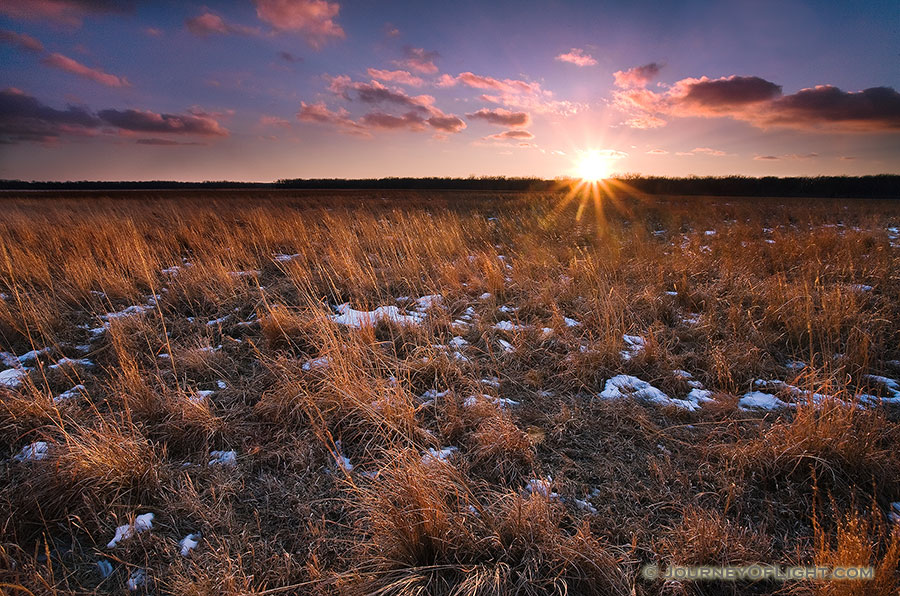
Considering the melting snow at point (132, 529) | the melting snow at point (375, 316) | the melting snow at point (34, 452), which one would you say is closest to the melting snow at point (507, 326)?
the melting snow at point (375, 316)

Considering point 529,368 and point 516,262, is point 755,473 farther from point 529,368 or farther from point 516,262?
point 516,262

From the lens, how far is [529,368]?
359 centimetres

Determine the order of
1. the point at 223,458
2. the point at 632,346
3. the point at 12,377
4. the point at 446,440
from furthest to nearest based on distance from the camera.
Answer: the point at 632,346 < the point at 12,377 < the point at 446,440 < the point at 223,458

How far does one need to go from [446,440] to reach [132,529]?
1732 mm

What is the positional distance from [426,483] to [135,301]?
5.41 metres

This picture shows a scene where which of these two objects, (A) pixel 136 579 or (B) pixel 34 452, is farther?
(B) pixel 34 452

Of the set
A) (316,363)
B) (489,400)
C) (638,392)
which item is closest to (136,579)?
(316,363)

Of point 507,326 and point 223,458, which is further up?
point 507,326

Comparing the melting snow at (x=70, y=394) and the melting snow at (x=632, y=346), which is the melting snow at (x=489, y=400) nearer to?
the melting snow at (x=632, y=346)

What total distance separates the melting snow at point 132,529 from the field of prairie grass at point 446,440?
0.01 m

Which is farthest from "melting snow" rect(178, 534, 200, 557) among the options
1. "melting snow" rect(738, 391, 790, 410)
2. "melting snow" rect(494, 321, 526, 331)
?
"melting snow" rect(738, 391, 790, 410)

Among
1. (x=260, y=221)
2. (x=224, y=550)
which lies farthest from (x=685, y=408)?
(x=260, y=221)

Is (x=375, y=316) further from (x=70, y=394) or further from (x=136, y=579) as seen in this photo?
(x=136, y=579)

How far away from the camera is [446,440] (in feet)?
8.47
